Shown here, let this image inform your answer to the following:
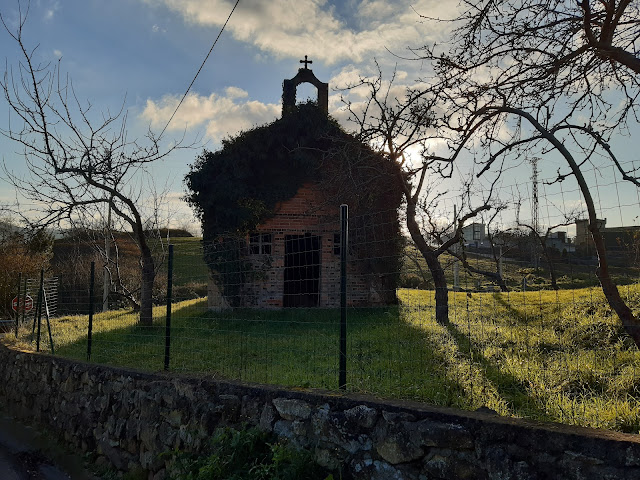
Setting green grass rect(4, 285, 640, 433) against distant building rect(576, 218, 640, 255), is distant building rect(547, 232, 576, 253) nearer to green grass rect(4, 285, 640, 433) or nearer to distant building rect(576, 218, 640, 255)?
distant building rect(576, 218, 640, 255)

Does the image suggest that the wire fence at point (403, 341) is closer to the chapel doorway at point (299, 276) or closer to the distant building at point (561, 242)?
the distant building at point (561, 242)

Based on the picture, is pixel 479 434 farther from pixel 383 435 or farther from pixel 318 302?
pixel 318 302

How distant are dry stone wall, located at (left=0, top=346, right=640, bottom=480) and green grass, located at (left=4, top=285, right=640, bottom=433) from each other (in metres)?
0.47

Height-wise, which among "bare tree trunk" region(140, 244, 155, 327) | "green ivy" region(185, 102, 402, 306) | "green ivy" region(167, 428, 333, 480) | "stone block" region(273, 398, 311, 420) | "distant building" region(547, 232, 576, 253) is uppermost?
"green ivy" region(185, 102, 402, 306)

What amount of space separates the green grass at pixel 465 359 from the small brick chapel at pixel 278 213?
103 inches

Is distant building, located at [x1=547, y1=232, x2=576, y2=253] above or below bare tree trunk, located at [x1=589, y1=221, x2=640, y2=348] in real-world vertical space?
above

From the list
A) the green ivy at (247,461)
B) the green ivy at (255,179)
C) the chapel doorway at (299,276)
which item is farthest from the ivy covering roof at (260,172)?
the green ivy at (247,461)

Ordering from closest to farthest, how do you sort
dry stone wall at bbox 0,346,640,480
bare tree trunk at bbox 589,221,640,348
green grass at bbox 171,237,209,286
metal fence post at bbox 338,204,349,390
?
dry stone wall at bbox 0,346,640,480 < metal fence post at bbox 338,204,349,390 < bare tree trunk at bbox 589,221,640,348 < green grass at bbox 171,237,209,286

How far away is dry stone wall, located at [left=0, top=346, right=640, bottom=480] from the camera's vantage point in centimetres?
282

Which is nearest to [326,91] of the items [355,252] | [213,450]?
[355,252]

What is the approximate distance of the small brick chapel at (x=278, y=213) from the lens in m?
12.8

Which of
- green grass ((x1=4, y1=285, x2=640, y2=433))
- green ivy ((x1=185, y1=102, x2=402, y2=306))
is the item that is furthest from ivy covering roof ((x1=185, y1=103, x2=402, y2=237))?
green grass ((x1=4, y1=285, x2=640, y2=433))

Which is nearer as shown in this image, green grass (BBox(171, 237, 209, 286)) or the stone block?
the stone block

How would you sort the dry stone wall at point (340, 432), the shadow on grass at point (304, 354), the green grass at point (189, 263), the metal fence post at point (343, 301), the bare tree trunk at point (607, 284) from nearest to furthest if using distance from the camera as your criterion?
1. the dry stone wall at point (340, 432)
2. the metal fence post at point (343, 301)
3. the bare tree trunk at point (607, 284)
4. the shadow on grass at point (304, 354)
5. the green grass at point (189, 263)
